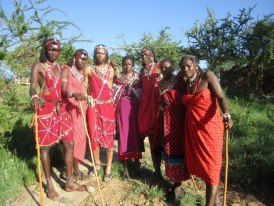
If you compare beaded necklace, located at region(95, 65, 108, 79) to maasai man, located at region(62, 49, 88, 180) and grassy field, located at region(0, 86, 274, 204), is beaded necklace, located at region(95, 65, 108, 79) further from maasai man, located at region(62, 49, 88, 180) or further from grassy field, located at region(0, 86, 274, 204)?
grassy field, located at region(0, 86, 274, 204)

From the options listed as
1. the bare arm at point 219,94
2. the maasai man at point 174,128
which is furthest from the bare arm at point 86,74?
the bare arm at point 219,94

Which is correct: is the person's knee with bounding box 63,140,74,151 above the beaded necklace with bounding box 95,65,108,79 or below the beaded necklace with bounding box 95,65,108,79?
below

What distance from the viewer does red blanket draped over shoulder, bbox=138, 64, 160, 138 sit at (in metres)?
4.86

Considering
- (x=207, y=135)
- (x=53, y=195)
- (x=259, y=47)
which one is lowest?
(x=53, y=195)

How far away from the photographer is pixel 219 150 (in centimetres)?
385

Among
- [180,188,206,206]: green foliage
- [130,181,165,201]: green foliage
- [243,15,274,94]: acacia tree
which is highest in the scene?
[243,15,274,94]: acacia tree

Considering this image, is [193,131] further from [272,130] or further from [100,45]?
[272,130]

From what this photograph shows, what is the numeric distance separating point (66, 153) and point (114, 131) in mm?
937

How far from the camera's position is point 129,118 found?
518 cm

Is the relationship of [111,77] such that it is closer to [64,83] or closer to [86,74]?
[86,74]

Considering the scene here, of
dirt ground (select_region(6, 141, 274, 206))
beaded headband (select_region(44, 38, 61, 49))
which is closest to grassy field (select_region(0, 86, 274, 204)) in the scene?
dirt ground (select_region(6, 141, 274, 206))

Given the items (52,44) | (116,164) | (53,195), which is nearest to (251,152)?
(116,164)

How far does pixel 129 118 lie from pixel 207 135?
1669 mm

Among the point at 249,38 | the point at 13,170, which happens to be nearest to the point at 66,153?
the point at 13,170
